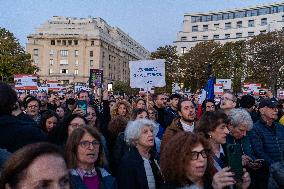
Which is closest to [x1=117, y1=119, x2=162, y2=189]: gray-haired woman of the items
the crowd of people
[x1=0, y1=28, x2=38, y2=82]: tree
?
the crowd of people

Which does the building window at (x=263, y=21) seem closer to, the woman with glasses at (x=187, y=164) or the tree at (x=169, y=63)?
the tree at (x=169, y=63)

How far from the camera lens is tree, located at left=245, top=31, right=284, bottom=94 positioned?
164 ft

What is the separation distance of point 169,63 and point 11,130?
1816 inches

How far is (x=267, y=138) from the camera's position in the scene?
6.65 metres

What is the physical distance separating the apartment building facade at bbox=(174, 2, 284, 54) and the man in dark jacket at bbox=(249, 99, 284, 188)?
8291 cm

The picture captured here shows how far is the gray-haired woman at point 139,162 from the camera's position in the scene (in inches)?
182

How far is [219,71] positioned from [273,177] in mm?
47649

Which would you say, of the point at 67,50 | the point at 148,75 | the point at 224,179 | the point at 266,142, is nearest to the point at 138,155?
the point at 224,179

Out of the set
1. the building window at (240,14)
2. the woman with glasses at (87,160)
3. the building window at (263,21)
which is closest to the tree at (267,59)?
the building window at (263,21)

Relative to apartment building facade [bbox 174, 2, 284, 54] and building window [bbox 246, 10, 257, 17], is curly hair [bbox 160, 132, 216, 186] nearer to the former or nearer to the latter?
apartment building facade [bbox 174, 2, 284, 54]

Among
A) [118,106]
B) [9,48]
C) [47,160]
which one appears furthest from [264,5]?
[47,160]

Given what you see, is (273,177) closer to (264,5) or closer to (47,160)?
(47,160)

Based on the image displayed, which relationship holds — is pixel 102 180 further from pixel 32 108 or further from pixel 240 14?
pixel 240 14

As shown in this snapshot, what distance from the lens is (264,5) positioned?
92.9m
